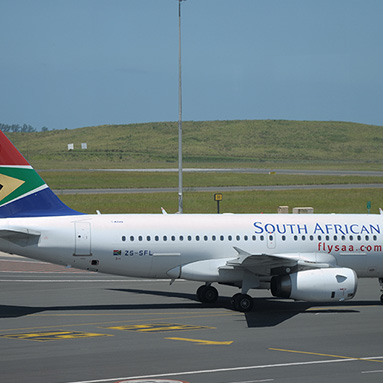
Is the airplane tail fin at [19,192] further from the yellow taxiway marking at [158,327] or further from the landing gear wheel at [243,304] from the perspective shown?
the landing gear wheel at [243,304]

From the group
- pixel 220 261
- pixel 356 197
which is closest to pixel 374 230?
pixel 220 261

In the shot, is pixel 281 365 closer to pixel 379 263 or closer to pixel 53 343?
pixel 53 343

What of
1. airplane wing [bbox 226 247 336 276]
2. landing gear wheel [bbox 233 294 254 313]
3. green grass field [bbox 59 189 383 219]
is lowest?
landing gear wheel [bbox 233 294 254 313]

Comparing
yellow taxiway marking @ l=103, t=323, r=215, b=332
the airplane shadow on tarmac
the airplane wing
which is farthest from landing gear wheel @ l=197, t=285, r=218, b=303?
yellow taxiway marking @ l=103, t=323, r=215, b=332

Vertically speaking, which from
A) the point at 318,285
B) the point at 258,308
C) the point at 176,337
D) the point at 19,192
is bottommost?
the point at 176,337

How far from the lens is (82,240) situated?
30875 mm

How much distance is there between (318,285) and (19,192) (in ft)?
39.7

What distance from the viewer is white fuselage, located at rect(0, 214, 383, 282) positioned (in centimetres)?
3077

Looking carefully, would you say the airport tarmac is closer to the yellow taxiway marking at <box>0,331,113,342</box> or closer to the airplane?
the yellow taxiway marking at <box>0,331,113,342</box>

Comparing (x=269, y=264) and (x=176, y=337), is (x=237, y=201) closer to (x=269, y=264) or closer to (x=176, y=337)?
(x=269, y=264)

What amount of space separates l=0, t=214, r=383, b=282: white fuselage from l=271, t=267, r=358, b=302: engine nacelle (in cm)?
235

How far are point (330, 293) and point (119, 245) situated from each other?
27.3ft

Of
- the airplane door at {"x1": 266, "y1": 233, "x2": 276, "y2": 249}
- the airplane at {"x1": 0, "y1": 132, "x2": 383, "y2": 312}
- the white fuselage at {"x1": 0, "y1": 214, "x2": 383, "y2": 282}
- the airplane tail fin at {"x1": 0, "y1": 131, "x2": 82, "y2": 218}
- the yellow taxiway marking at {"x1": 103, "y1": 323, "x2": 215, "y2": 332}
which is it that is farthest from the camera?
the airplane door at {"x1": 266, "y1": 233, "x2": 276, "y2": 249}

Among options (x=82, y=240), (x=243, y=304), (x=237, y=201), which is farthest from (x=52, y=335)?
(x=237, y=201)
